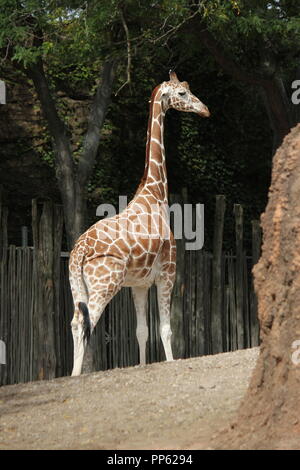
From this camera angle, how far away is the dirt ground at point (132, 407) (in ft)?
17.5

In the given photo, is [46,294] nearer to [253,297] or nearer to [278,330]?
[253,297]

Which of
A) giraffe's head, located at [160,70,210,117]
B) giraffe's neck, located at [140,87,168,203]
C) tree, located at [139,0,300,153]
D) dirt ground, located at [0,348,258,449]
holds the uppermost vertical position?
tree, located at [139,0,300,153]

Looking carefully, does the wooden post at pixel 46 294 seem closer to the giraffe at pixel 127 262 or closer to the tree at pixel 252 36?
the giraffe at pixel 127 262

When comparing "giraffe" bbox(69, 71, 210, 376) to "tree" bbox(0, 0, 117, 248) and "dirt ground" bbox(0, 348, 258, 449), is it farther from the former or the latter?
"tree" bbox(0, 0, 117, 248)

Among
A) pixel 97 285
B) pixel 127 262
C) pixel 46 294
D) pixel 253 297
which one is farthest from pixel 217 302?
pixel 97 285

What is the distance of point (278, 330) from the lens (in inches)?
192

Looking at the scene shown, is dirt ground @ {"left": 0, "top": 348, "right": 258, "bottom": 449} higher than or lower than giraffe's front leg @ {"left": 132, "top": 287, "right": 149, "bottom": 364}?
lower

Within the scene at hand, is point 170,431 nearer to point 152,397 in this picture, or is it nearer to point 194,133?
point 152,397

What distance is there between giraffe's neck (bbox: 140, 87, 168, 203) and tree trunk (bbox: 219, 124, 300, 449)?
442 centimetres

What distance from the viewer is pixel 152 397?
6.52 metres

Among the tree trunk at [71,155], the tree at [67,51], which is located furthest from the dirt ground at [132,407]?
the tree at [67,51]

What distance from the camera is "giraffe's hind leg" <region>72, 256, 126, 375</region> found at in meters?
8.82

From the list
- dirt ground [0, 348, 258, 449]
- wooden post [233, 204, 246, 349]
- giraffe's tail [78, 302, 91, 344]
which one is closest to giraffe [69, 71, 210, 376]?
giraffe's tail [78, 302, 91, 344]

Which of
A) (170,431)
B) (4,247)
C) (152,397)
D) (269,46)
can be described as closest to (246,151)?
(269,46)
